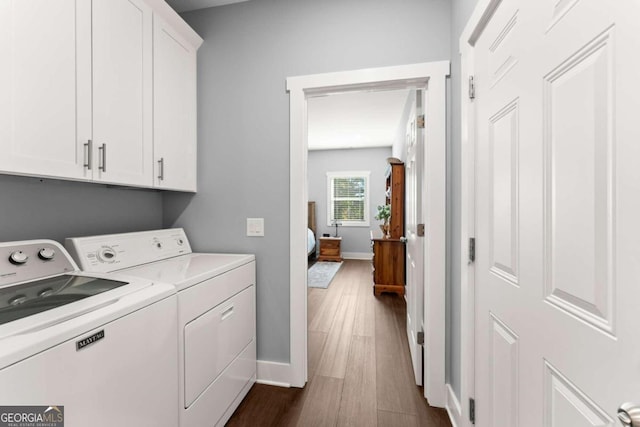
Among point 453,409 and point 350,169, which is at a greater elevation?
point 350,169

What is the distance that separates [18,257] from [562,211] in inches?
75.3

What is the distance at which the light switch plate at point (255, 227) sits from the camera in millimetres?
1930

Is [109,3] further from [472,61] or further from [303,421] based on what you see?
[303,421]

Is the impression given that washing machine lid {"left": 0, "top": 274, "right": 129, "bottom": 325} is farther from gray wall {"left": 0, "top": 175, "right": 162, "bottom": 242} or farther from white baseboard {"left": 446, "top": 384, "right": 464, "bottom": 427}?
white baseboard {"left": 446, "top": 384, "right": 464, "bottom": 427}

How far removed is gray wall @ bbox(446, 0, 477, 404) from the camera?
4.96 ft

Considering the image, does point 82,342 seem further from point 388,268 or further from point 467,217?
point 388,268

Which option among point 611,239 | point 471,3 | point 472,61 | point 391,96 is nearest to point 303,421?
point 611,239

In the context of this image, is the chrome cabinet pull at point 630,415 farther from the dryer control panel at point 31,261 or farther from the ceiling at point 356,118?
the ceiling at point 356,118

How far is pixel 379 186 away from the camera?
21.8 ft

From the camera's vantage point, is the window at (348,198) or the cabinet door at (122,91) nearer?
the cabinet door at (122,91)

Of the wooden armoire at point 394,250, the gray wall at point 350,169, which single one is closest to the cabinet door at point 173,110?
the wooden armoire at point 394,250

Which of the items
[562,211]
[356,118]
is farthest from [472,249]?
[356,118]

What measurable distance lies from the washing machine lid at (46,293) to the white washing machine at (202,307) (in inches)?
7.5

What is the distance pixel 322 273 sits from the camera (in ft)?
16.7
